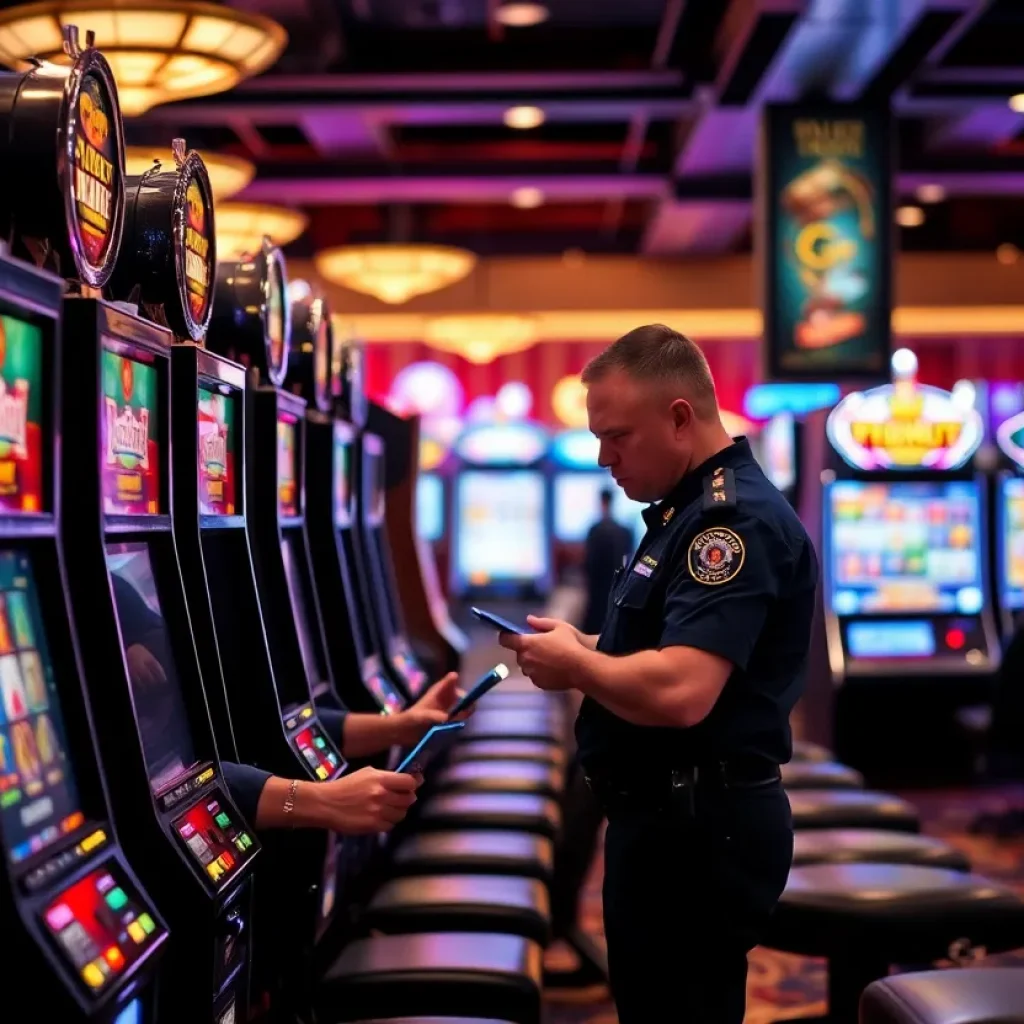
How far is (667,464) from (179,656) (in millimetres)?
772

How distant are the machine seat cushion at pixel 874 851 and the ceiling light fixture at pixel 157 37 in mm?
2641

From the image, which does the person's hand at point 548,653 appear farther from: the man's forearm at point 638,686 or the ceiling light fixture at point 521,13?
the ceiling light fixture at point 521,13

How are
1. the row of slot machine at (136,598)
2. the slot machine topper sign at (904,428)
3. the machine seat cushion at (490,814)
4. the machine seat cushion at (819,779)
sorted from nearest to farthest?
1. the row of slot machine at (136,598)
2. the machine seat cushion at (490,814)
3. the machine seat cushion at (819,779)
4. the slot machine topper sign at (904,428)

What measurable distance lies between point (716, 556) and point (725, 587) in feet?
0.18

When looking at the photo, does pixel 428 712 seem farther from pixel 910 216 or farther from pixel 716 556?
pixel 910 216

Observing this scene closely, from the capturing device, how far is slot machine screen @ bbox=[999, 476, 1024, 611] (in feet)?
22.9

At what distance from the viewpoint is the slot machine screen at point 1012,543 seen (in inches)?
275

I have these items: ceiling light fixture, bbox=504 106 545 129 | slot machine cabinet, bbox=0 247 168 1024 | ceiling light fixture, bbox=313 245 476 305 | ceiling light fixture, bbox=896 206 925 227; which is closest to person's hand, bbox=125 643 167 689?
slot machine cabinet, bbox=0 247 168 1024

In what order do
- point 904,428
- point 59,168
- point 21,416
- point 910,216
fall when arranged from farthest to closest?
1. point 910,216
2. point 904,428
3. point 59,168
4. point 21,416

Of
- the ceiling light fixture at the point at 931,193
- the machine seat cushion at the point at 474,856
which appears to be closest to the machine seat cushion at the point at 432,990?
the machine seat cushion at the point at 474,856

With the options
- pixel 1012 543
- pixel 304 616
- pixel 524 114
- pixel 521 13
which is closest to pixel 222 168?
pixel 521 13

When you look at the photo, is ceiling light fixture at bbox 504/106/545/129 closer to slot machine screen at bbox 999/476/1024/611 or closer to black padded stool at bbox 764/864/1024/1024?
slot machine screen at bbox 999/476/1024/611

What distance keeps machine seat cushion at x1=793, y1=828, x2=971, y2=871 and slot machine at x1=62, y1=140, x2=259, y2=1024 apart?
1742 mm

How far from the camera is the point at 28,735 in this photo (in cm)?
156
